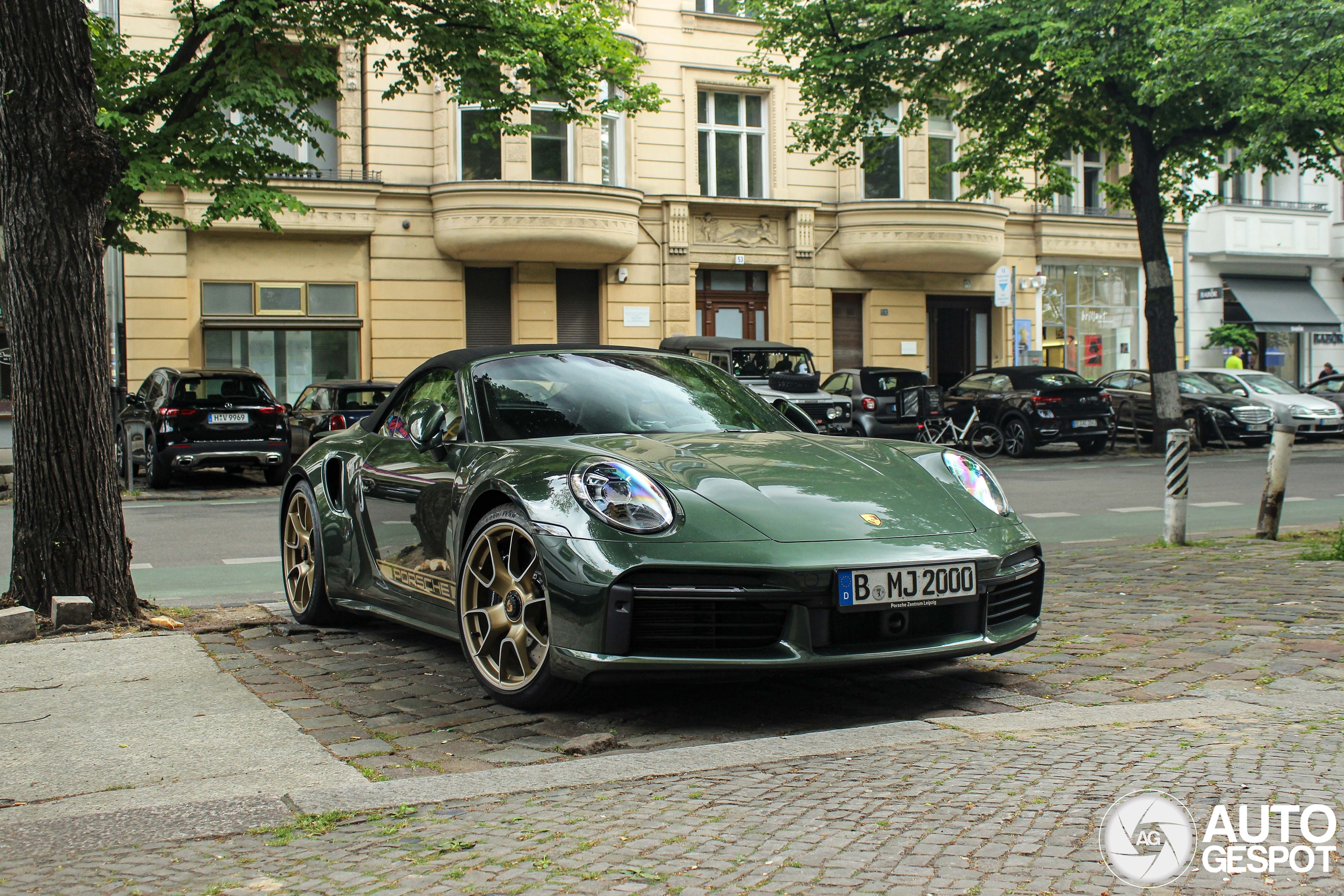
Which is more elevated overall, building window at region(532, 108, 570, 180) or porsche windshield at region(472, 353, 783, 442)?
building window at region(532, 108, 570, 180)

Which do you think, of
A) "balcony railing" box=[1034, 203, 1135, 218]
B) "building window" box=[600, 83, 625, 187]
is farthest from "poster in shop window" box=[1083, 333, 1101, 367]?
"building window" box=[600, 83, 625, 187]

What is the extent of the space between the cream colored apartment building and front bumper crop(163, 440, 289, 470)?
8.18 m

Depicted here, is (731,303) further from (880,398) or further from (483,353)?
(483,353)

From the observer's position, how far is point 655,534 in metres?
4.19

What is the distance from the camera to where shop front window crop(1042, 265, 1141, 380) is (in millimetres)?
33188

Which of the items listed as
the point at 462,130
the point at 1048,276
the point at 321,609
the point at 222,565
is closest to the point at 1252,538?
the point at 321,609

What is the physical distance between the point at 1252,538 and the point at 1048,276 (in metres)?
24.0

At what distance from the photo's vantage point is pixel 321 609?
248 inches

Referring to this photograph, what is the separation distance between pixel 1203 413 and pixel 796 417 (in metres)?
20.0

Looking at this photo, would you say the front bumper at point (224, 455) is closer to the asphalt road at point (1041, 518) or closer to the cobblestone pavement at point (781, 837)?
the asphalt road at point (1041, 518)

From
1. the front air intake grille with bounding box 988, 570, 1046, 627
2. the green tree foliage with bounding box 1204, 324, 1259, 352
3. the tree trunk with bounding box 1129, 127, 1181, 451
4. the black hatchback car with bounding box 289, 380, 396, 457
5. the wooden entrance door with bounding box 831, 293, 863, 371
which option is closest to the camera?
the front air intake grille with bounding box 988, 570, 1046, 627

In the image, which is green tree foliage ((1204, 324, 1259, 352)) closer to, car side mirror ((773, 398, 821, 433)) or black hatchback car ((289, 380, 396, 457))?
black hatchback car ((289, 380, 396, 457))

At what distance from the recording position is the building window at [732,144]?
29.0m

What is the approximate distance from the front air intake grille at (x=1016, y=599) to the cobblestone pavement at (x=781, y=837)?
30.4 inches
